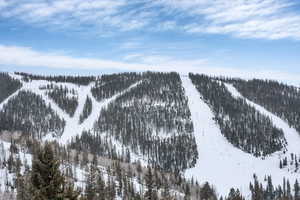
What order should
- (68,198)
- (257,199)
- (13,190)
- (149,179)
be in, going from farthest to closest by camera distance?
(257,199) → (13,190) → (149,179) → (68,198)

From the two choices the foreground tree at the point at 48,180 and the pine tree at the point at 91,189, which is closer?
the foreground tree at the point at 48,180

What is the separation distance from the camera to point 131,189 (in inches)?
7028

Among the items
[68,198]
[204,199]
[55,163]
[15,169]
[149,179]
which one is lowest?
[204,199]

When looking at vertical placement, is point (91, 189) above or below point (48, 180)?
below

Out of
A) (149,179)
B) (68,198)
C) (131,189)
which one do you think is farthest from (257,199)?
(68,198)

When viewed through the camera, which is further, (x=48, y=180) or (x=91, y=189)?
(x=91, y=189)

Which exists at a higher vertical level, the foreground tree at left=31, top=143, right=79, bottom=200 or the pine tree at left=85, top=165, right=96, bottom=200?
the foreground tree at left=31, top=143, right=79, bottom=200

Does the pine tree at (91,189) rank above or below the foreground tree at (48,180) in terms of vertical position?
below

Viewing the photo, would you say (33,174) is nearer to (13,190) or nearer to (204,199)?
(13,190)

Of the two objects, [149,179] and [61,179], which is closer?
[61,179]

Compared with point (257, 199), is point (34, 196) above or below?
above

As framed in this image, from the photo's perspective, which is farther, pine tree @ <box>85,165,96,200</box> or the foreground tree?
pine tree @ <box>85,165,96,200</box>

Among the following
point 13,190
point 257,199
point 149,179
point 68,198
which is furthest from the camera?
point 257,199

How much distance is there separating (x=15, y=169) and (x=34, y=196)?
640 feet
